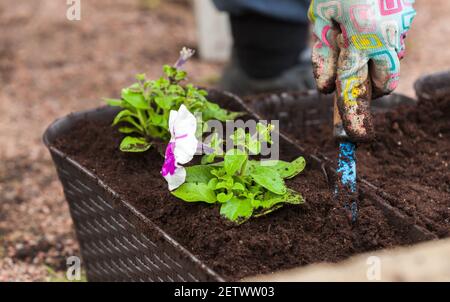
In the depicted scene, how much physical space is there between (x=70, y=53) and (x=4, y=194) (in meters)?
1.66

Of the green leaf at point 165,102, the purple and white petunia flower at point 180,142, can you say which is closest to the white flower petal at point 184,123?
the purple and white petunia flower at point 180,142

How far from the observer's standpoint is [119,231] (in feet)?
6.88

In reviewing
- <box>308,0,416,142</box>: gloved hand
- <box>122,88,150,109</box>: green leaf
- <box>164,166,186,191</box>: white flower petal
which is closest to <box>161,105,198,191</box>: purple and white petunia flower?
<box>164,166,186,191</box>: white flower petal

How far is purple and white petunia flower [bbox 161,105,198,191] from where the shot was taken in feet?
5.84

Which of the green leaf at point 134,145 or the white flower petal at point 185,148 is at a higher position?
the white flower petal at point 185,148

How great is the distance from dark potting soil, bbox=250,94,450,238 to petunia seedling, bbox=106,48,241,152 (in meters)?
0.29

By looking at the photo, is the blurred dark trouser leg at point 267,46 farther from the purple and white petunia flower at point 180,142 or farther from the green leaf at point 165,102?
the purple and white petunia flower at point 180,142

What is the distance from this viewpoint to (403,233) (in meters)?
1.87

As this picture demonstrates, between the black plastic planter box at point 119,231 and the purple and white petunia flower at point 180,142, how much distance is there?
0.13 meters

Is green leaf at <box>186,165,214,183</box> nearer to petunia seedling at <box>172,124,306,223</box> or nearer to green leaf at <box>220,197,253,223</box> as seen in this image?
petunia seedling at <box>172,124,306,223</box>

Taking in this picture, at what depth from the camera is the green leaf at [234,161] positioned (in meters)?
1.90

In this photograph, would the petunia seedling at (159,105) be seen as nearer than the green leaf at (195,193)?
No
